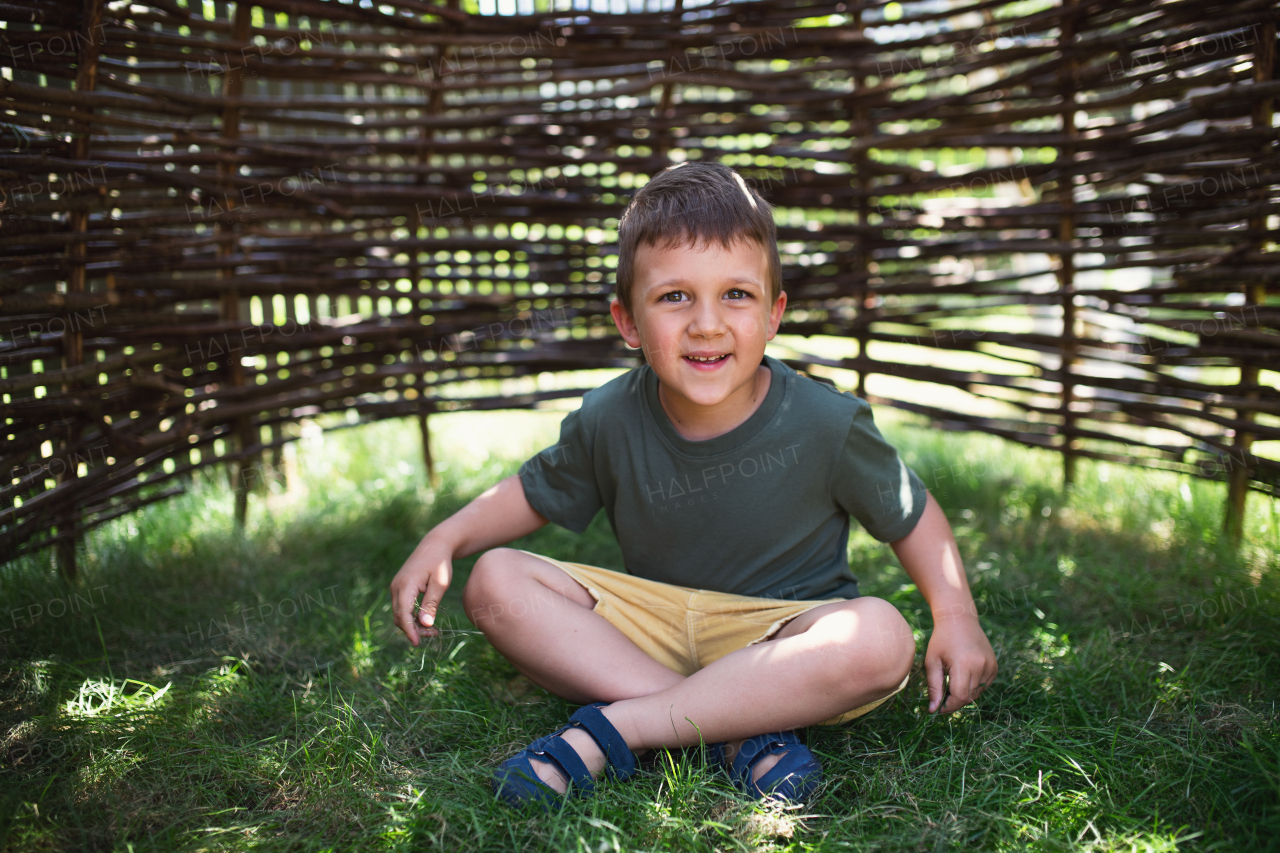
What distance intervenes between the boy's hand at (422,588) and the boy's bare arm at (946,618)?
925 millimetres

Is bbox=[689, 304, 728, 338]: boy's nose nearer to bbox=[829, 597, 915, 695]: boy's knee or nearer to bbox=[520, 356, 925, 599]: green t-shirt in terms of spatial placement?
bbox=[520, 356, 925, 599]: green t-shirt

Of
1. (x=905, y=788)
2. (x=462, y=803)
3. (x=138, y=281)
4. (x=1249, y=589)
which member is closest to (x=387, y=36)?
(x=138, y=281)

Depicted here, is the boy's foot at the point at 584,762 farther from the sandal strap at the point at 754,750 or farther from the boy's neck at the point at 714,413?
the boy's neck at the point at 714,413

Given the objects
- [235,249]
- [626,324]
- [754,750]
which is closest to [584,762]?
[754,750]

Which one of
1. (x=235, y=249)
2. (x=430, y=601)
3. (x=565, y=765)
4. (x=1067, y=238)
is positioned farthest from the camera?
(x=1067, y=238)

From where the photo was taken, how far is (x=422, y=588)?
5.28 feet

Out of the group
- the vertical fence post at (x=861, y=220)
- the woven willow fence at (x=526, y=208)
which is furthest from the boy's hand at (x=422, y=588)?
the vertical fence post at (x=861, y=220)

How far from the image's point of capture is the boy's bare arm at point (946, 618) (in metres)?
1.46

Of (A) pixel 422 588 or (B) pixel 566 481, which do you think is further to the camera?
(B) pixel 566 481

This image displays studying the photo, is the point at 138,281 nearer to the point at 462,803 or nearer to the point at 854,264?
the point at 462,803

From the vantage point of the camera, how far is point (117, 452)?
89.4 inches

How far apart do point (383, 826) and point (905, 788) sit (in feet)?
2.80

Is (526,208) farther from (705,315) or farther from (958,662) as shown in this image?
(958,662)

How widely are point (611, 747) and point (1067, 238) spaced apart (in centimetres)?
229
